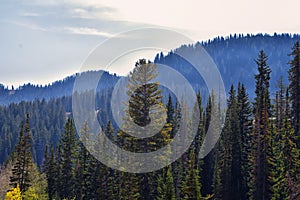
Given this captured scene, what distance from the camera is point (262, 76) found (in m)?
48.8

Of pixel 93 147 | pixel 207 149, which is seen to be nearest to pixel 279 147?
pixel 207 149

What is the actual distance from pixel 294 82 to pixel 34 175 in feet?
121

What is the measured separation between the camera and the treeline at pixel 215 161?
34.1 meters

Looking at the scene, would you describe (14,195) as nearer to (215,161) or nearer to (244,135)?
(215,161)

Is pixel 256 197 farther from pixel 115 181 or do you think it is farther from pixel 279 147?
pixel 115 181

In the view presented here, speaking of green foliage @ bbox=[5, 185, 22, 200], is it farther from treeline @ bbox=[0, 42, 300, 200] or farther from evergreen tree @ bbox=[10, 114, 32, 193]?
evergreen tree @ bbox=[10, 114, 32, 193]

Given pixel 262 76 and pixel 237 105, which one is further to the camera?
pixel 237 105

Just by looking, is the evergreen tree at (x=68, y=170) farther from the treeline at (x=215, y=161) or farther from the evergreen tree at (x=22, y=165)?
the evergreen tree at (x=22, y=165)

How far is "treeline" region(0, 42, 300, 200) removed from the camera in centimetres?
3412

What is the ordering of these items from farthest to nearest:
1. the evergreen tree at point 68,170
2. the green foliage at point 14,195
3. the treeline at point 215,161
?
1. the evergreen tree at point 68,170
2. the green foliage at point 14,195
3. the treeline at point 215,161

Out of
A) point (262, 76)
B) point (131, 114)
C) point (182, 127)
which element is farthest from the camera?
point (182, 127)

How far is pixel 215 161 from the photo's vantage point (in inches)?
2032

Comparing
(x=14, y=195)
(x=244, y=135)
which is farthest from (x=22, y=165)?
(x=244, y=135)

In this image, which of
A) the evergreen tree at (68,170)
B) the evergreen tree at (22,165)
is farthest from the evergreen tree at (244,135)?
the evergreen tree at (22,165)
